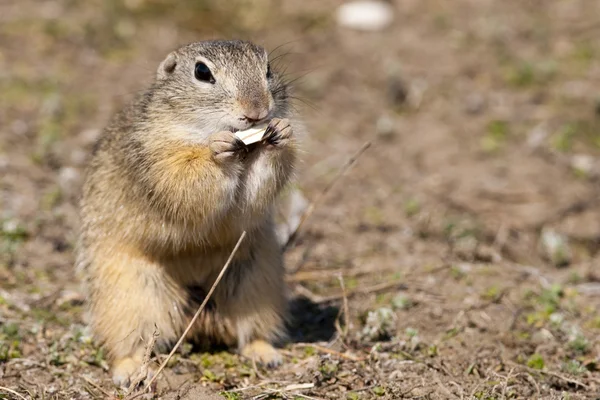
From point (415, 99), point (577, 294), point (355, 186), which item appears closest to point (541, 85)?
point (415, 99)

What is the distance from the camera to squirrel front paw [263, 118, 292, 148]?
4512mm

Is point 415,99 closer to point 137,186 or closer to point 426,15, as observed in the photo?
point 426,15

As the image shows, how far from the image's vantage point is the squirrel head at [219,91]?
4480mm

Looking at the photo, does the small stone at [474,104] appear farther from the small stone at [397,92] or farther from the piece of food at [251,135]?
the piece of food at [251,135]

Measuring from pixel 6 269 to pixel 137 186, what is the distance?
177 centimetres

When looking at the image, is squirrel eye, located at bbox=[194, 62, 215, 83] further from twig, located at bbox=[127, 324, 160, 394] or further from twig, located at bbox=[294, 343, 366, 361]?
twig, located at bbox=[294, 343, 366, 361]

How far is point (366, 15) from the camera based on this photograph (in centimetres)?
1078

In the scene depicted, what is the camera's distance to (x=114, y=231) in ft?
16.2

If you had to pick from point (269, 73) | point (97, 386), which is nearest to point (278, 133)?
point (269, 73)

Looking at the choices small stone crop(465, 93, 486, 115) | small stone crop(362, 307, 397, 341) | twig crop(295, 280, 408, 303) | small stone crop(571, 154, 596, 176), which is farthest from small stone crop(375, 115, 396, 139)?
small stone crop(362, 307, 397, 341)

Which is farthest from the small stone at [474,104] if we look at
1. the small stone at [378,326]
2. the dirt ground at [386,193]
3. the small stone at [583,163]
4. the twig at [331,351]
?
the twig at [331,351]

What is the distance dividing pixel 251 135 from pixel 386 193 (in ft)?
11.2

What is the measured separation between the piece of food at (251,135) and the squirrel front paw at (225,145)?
6cm

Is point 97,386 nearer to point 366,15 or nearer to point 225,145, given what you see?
point 225,145
